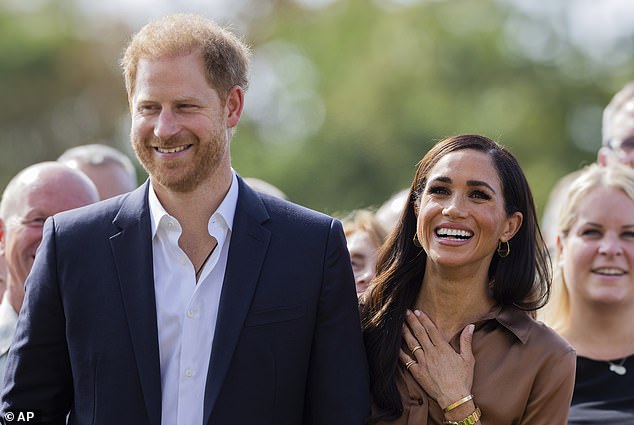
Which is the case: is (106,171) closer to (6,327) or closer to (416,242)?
(6,327)

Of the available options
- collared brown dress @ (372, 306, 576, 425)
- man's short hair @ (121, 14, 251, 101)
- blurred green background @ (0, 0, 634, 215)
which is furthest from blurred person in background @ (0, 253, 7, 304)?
blurred green background @ (0, 0, 634, 215)

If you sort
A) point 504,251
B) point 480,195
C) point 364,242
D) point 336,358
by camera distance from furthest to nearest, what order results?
point 364,242, point 504,251, point 480,195, point 336,358

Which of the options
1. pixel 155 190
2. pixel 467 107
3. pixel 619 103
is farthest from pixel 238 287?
pixel 467 107

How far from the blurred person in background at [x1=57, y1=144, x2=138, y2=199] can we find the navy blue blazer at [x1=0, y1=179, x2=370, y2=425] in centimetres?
222

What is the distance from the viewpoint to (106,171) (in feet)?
21.1

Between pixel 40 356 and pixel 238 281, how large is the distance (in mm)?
723

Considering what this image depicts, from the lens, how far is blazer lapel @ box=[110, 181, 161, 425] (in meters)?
3.88

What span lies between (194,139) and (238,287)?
53cm

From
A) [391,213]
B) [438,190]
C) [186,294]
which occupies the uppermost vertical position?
[391,213]

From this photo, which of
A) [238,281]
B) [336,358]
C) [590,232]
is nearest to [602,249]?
[590,232]

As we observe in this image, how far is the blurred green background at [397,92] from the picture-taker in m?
22.5

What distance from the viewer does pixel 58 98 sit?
31375 mm

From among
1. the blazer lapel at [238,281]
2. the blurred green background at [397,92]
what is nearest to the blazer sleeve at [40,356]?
the blazer lapel at [238,281]

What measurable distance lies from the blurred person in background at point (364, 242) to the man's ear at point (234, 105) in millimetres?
1647
